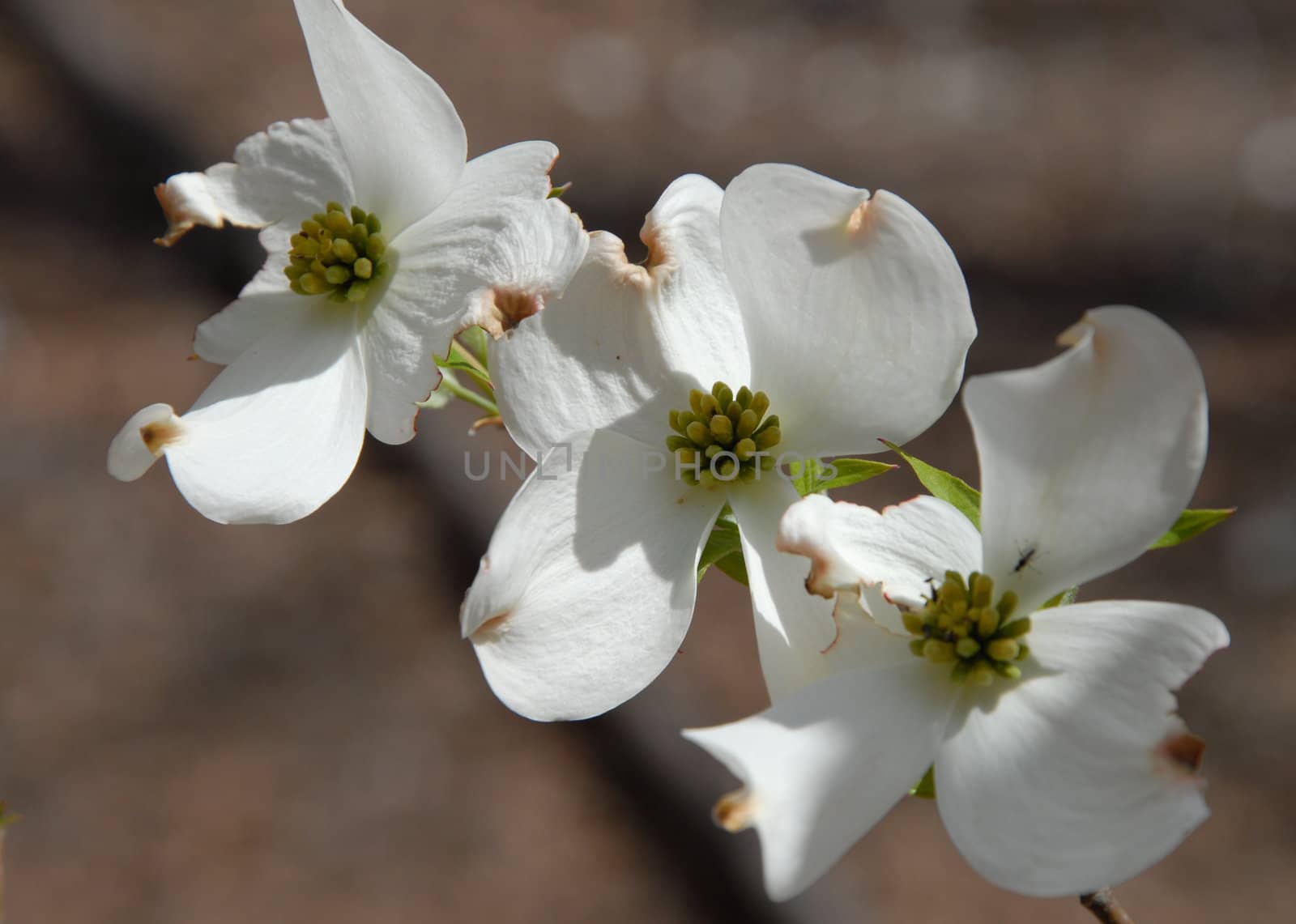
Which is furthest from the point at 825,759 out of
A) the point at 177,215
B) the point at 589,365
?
the point at 177,215

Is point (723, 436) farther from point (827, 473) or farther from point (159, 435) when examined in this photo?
point (159, 435)

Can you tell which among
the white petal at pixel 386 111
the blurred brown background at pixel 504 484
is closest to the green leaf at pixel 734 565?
the white petal at pixel 386 111

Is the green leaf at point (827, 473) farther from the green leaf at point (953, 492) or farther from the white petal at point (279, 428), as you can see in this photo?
the white petal at point (279, 428)

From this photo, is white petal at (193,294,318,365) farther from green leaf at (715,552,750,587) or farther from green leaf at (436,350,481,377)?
green leaf at (715,552,750,587)

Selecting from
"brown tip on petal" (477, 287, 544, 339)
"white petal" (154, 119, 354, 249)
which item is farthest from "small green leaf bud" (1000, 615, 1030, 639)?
"white petal" (154, 119, 354, 249)

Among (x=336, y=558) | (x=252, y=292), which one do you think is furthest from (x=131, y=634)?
(x=252, y=292)

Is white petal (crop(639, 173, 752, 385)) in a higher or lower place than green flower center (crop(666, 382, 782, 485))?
higher
